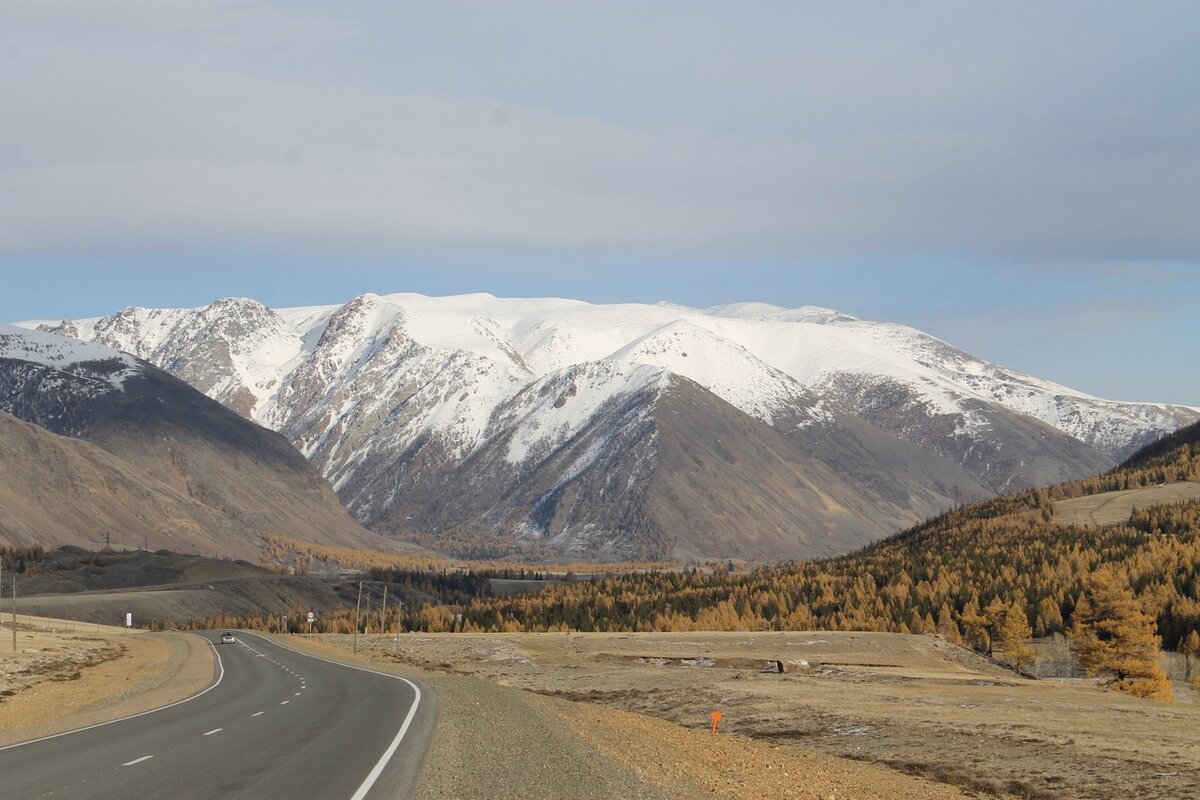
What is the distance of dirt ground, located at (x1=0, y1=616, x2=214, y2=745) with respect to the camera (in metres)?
48.1

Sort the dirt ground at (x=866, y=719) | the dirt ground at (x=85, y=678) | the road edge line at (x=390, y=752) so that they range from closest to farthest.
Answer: the road edge line at (x=390, y=752) → the dirt ground at (x=866, y=719) → the dirt ground at (x=85, y=678)

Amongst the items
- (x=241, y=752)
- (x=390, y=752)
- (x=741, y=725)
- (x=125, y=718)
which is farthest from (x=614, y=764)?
(x=741, y=725)

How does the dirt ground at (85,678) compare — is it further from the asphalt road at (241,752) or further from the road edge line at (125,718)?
the asphalt road at (241,752)

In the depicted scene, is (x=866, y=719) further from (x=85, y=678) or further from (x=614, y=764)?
(x=85, y=678)

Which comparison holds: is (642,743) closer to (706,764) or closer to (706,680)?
(706,764)

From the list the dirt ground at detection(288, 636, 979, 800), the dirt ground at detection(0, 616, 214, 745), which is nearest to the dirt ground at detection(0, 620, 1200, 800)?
the dirt ground at detection(288, 636, 979, 800)

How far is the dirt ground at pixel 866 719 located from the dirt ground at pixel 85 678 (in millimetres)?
17891

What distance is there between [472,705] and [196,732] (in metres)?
16.8

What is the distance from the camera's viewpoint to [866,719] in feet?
189

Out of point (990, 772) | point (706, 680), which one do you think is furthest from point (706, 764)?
point (706, 680)

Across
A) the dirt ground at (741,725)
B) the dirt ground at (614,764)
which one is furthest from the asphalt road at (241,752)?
the dirt ground at (741,725)

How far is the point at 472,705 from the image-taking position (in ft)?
177

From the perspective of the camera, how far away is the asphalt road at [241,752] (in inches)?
1071

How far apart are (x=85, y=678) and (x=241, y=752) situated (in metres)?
48.7
